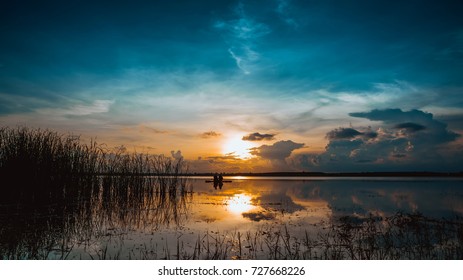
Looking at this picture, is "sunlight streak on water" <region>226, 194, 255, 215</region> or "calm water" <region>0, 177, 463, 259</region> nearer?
"calm water" <region>0, 177, 463, 259</region>

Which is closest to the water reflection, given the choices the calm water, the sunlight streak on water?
the sunlight streak on water

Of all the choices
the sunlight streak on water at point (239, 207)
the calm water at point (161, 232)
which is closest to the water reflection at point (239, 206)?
the sunlight streak on water at point (239, 207)

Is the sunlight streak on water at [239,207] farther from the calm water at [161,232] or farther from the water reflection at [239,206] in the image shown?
the calm water at [161,232]

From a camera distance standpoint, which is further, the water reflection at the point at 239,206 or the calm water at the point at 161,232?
the water reflection at the point at 239,206

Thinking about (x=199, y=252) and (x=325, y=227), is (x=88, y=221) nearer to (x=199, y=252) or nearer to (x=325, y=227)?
(x=199, y=252)

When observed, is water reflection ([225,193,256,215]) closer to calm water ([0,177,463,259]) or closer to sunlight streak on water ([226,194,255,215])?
sunlight streak on water ([226,194,255,215])

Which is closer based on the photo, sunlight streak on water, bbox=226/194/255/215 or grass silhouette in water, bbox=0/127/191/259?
grass silhouette in water, bbox=0/127/191/259

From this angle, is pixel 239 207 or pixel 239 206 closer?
pixel 239 207

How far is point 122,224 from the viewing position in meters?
8.88

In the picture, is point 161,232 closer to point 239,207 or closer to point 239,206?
point 239,207

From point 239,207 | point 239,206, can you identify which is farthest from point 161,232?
point 239,206

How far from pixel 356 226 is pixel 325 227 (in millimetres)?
773

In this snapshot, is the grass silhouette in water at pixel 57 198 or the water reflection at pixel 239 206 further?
the water reflection at pixel 239 206
